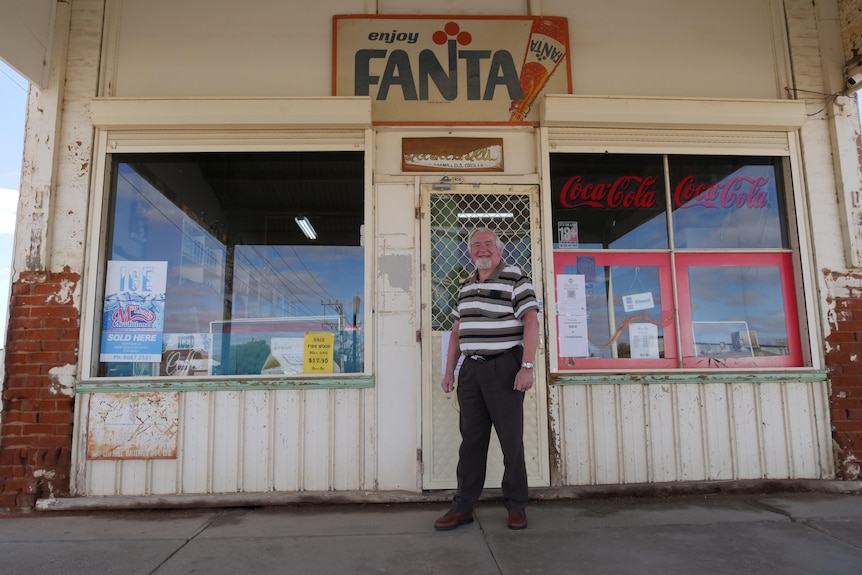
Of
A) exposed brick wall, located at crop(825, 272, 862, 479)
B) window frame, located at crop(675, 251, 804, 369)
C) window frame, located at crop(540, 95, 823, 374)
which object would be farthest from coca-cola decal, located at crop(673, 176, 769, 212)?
exposed brick wall, located at crop(825, 272, 862, 479)

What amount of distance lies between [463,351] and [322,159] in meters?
2.26

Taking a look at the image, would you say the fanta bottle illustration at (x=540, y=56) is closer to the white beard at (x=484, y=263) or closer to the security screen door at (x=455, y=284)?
the security screen door at (x=455, y=284)

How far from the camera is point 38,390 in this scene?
4.29 metres

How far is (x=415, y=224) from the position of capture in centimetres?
461

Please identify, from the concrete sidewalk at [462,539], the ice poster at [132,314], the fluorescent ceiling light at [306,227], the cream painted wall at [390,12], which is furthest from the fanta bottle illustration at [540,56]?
the ice poster at [132,314]

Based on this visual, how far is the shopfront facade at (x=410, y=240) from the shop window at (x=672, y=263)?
22mm

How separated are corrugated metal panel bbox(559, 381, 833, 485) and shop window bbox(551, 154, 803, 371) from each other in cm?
27

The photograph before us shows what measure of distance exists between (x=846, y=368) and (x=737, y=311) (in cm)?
93

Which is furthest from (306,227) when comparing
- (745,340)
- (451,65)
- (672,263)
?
(745,340)

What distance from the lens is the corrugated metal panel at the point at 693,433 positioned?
175 inches

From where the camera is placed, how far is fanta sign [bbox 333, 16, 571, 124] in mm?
4770

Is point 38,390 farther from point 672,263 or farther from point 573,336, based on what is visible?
point 672,263

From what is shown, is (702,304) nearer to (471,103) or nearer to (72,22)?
(471,103)

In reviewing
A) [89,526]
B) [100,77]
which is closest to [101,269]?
Result: [100,77]
